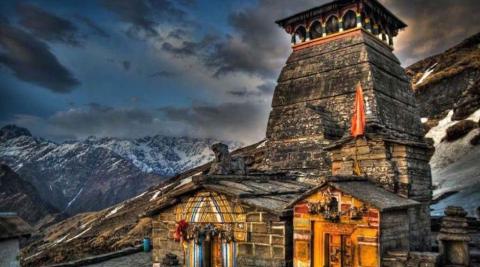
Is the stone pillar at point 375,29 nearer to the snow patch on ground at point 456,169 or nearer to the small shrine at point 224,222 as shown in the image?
the snow patch on ground at point 456,169

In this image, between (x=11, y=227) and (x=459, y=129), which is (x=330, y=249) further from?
(x=459, y=129)

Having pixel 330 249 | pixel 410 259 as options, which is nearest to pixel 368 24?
pixel 330 249

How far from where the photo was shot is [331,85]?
2806 cm

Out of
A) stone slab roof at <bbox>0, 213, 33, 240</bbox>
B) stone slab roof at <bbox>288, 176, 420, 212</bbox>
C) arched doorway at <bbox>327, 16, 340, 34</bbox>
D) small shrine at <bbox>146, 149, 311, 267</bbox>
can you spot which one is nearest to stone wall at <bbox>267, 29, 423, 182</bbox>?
arched doorway at <bbox>327, 16, 340, 34</bbox>

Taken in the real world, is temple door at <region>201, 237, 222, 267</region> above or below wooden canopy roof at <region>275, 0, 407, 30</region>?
below

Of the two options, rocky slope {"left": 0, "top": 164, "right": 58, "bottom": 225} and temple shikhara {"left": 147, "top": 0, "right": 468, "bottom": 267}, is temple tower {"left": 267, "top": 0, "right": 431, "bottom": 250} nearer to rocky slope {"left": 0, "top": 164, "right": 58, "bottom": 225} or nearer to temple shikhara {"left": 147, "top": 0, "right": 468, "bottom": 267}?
temple shikhara {"left": 147, "top": 0, "right": 468, "bottom": 267}

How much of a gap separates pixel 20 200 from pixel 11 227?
119 m

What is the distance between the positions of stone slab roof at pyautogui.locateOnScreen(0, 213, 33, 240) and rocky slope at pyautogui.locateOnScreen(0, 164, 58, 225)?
338ft

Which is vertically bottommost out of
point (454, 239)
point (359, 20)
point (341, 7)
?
point (454, 239)

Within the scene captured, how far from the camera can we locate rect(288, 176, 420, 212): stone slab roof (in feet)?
38.7

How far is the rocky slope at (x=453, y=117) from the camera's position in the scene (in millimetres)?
29797

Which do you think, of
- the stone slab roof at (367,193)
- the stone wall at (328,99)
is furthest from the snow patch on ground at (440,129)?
the stone slab roof at (367,193)

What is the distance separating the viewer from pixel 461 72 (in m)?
54.2

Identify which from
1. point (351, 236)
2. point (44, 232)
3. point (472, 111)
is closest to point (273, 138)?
point (351, 236)
